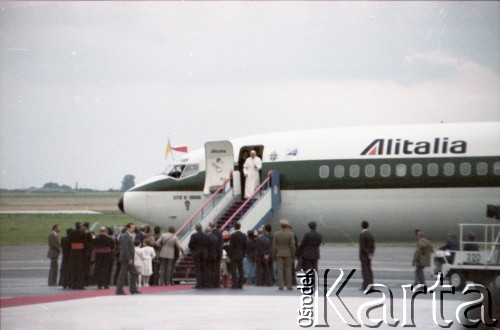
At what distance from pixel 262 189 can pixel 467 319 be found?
786 inches

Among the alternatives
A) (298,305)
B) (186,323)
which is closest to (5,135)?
(186,323)

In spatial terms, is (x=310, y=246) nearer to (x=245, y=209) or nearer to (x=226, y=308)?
(x=245, y=209)

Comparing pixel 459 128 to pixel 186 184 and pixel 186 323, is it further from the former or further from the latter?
pixel 186 323

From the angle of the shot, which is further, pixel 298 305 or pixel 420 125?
pixel 420 125

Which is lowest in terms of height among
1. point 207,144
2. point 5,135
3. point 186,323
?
point 186,323

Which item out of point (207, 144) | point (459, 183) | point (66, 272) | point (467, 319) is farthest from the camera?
point (207, 144)

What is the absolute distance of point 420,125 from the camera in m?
31.2

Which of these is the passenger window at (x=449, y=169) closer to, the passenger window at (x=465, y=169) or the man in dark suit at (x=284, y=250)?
the passenger window at (x=465, y=169)

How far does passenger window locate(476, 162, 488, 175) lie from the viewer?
3009 cm

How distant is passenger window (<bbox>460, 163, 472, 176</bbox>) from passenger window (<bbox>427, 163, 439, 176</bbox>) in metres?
0.72

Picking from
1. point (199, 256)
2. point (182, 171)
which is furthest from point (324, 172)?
point (199, 256)

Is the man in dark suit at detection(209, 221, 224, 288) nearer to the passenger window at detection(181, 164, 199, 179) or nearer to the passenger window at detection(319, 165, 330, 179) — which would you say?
the passenger window at detection(319, 165, 330, 179)

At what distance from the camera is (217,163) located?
32.6 meters

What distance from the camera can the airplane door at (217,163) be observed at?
32.4 meters
